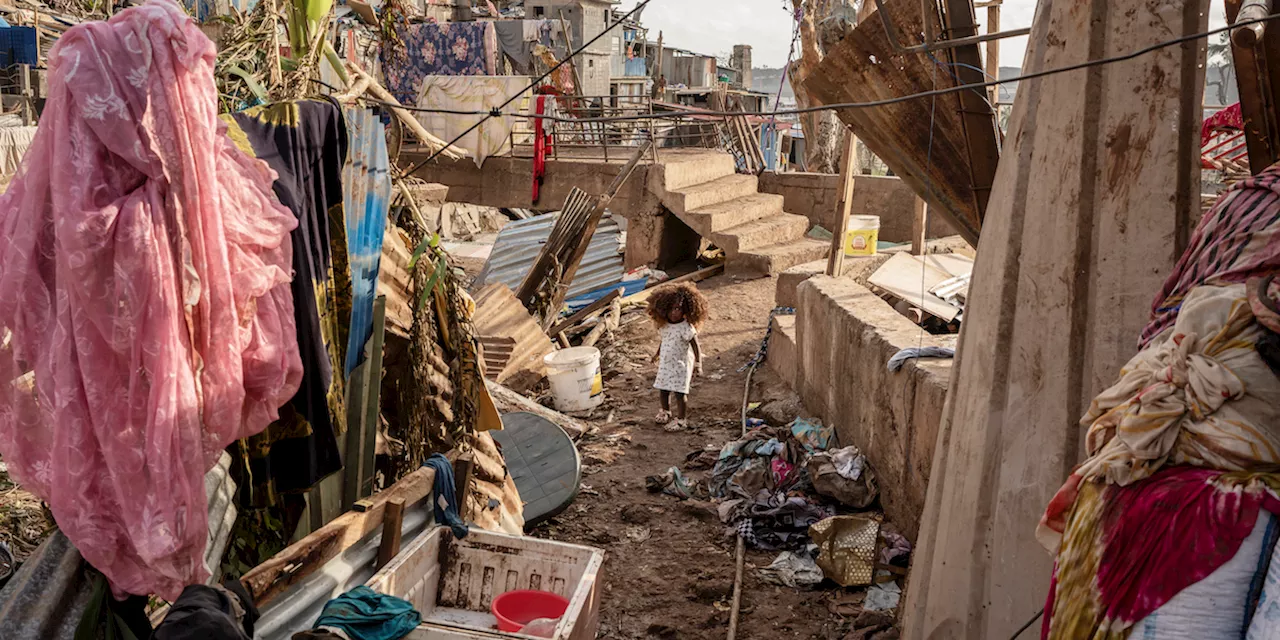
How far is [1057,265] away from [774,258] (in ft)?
34.9

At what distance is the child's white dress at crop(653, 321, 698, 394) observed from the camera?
29.4 feet

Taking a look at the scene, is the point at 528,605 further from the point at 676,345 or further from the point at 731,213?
the point at 731,213

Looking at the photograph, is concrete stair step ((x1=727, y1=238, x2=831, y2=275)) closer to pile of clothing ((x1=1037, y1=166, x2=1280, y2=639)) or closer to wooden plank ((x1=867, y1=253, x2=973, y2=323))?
wooden plank ((x1=867, y1=253, x2=973, y2=323))

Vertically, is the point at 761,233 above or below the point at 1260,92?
below

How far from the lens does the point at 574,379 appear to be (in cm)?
955

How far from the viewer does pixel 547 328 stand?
11.6 meters

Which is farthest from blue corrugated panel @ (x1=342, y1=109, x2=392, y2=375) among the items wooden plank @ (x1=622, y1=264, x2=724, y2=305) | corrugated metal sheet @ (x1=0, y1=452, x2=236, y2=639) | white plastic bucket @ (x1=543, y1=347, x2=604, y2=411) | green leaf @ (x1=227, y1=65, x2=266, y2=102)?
wooden plank @ (x1=622, y1=264, x2=724, y2=305)

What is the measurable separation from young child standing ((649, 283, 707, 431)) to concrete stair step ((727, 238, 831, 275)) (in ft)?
15.3

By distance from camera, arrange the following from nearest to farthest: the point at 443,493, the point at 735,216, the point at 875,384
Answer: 1. the point at 443,493
2. the point at 875,384
3. the point at 735,216

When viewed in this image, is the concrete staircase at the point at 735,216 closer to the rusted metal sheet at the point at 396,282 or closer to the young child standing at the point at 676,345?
the young child standing at the point at 676,345

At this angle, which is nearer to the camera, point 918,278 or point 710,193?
point 918,278

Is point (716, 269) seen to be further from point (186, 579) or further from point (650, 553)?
point (186, 579)

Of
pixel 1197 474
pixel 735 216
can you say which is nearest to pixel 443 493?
pixel 1197 474

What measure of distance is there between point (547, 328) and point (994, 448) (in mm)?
8608
